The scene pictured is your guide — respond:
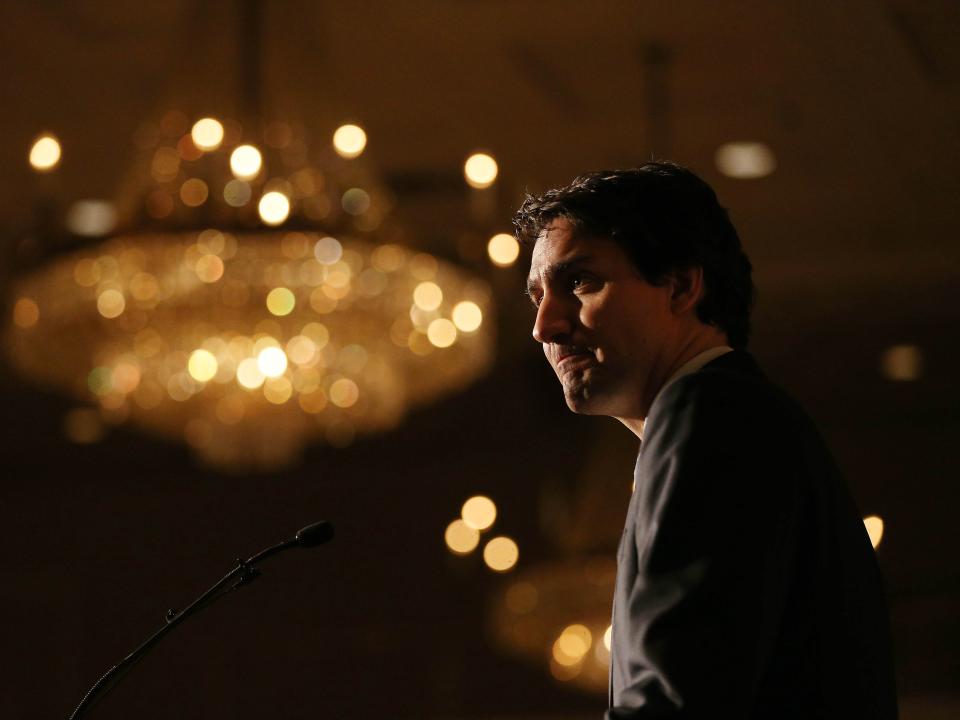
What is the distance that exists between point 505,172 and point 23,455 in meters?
4.89

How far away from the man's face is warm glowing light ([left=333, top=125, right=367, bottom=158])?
2.41m

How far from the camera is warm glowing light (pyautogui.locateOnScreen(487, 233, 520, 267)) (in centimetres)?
478

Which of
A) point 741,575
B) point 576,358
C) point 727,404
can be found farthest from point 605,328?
point 741,575

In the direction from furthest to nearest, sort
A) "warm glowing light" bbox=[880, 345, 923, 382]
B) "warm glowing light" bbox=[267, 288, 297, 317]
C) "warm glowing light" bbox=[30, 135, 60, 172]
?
"warm glowing light" bbox=[880, 345, 923, 382]
"warm glowing light" bbox=[30, 135, 60, 172]
"warm glowing light" bbox=[267, 288, 297, 317]

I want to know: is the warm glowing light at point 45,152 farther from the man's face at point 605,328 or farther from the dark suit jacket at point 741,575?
the dark suit jacket at point 741,575

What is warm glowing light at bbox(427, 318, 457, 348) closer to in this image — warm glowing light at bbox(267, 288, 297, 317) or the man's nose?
warm glowing light at bbox(267, 288, 297, 317)

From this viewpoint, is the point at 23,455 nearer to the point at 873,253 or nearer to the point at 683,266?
Result: the point at 873,253

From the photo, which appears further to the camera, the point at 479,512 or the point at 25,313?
the point at 479,512

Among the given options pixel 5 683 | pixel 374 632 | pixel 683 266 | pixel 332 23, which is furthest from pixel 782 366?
pixel 683 266

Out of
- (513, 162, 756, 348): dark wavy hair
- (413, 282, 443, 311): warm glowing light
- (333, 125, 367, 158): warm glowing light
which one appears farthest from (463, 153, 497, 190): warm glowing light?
(513, 162, 756, 348): dark wavy hair

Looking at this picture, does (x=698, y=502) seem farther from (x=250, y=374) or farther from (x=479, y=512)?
(x=479, y=512)

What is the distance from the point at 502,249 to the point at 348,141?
1.16 meters

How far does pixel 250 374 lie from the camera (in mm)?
4336

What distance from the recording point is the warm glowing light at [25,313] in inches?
161
